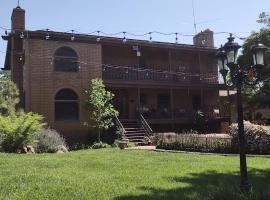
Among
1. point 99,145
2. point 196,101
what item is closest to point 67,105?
point 99,145

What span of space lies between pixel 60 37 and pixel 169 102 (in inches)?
390

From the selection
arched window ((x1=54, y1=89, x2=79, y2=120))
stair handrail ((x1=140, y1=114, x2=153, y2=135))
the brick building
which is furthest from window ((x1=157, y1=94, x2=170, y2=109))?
arched window ((x1=54, y1=89, x2=79, y2=120))

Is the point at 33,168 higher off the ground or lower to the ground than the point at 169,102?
lower

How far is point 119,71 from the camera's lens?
94.1 ft

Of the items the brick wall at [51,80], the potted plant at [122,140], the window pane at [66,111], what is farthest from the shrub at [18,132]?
the window pane at [66,111]

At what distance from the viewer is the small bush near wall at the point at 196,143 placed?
1861 cm

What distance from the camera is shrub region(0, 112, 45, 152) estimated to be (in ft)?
58.0

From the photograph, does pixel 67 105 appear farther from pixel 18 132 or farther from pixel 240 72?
pixel 240 72

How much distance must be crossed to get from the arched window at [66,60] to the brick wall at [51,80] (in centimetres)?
25

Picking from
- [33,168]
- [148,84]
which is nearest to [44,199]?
[33,168]

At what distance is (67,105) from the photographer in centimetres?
2612

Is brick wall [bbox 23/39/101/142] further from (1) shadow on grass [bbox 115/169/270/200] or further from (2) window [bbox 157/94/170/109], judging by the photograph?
(1) shadow on grass [bbox 115/169/270/200]

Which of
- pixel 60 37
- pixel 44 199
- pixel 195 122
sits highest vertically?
pixel 60 37

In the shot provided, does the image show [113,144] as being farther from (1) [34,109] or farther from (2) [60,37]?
(2) [60,37]
